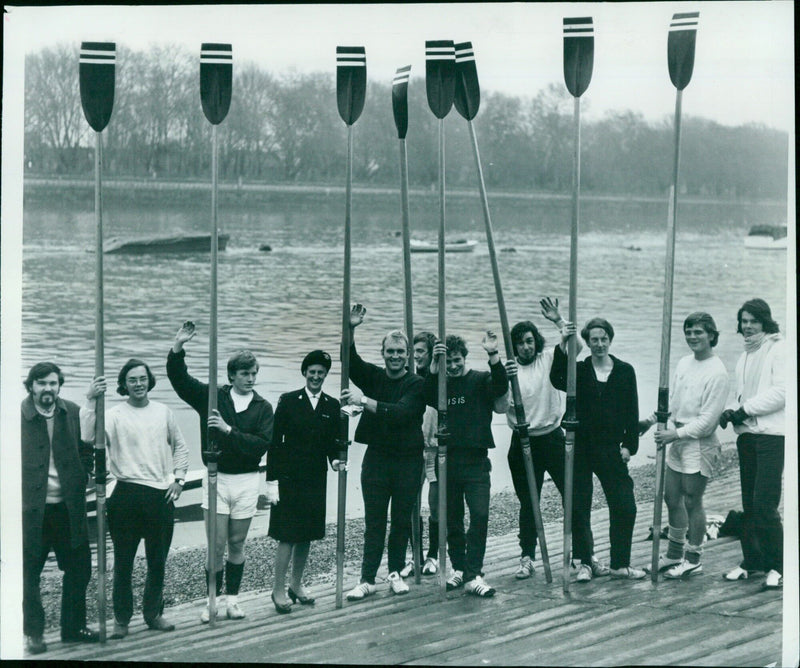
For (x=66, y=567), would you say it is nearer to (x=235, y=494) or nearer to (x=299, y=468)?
(x=235, y=494)

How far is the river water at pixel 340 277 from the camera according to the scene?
18.6 ft

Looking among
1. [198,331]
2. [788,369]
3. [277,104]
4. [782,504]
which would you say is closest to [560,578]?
[782,504]

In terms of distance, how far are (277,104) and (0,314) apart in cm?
180

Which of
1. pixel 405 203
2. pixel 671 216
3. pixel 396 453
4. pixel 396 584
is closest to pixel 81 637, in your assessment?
pixel 396 584

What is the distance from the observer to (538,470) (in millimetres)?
5633

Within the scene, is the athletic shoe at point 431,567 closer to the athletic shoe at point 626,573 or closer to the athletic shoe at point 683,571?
the athletic shoe at point 626,573

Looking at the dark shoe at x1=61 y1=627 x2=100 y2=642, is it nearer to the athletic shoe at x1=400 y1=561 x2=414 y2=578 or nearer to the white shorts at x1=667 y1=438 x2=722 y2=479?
the athletic shoe at x1=400 y1=561 x2=414 y2=578

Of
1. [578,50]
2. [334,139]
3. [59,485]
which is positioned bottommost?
[59,485]

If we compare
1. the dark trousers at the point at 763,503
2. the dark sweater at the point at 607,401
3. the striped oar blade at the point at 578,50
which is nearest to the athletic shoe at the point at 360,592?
the dark sweater at the point at 607,401

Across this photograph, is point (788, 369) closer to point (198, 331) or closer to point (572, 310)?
point (572, 310)

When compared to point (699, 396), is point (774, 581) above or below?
below

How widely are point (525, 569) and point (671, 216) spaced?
1929mm

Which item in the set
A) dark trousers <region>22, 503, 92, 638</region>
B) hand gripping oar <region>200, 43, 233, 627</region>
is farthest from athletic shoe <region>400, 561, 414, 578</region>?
dark trousers <region>22, 503, 92, 638</region>

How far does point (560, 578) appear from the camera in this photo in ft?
18.4
